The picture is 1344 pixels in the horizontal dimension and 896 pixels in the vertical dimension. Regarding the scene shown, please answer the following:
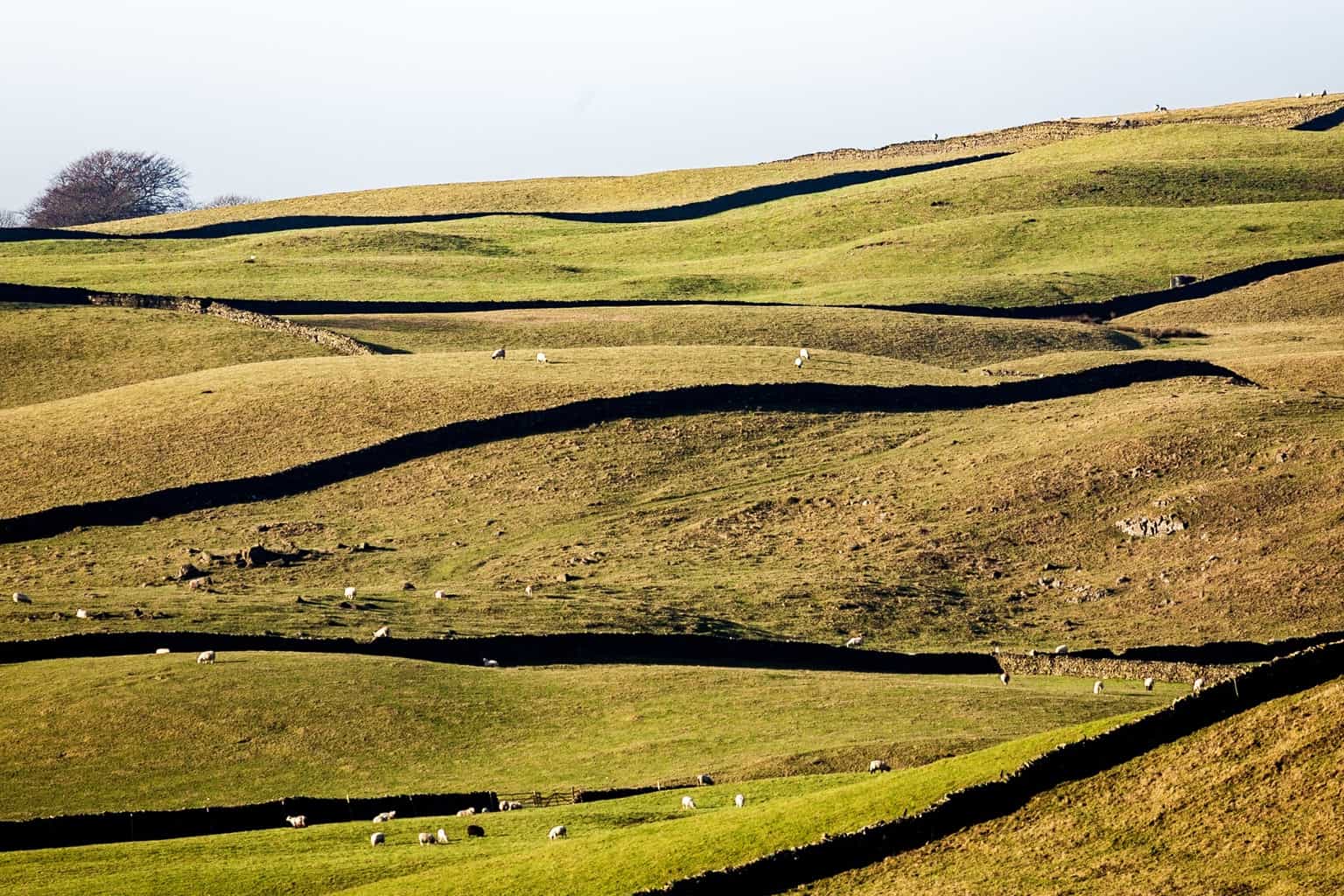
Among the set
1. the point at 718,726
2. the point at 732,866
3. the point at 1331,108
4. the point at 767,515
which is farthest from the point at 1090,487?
the point at 1331,108

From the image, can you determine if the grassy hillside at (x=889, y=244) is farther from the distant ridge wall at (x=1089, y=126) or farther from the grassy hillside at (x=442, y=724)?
the grassy hillside at (x=442, y=724)

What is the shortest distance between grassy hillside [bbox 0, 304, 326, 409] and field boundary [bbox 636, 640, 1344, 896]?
55964mm

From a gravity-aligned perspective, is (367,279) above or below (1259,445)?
above

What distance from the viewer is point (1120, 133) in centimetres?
13162

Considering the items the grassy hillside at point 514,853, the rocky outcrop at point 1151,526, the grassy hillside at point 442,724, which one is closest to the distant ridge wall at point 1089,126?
the rocky outcrop at point 1151,526

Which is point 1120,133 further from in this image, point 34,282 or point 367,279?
point 34,282

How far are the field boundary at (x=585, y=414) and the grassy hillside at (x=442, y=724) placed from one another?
16.5 metres

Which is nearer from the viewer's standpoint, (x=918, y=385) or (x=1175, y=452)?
(x=1175, y=452)

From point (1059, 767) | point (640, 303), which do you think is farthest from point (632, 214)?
point (1059, 767)

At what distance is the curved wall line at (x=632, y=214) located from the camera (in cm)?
12925

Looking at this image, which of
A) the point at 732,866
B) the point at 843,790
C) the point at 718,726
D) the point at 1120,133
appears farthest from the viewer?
the point at 1120,133

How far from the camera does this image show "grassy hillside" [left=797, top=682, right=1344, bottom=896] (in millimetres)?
21203

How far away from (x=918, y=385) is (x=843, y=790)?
4174 centimetres

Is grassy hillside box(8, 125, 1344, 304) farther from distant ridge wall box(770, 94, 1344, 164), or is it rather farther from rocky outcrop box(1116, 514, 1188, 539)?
rocky outcrop box(1116, 514, 1188, 539)
